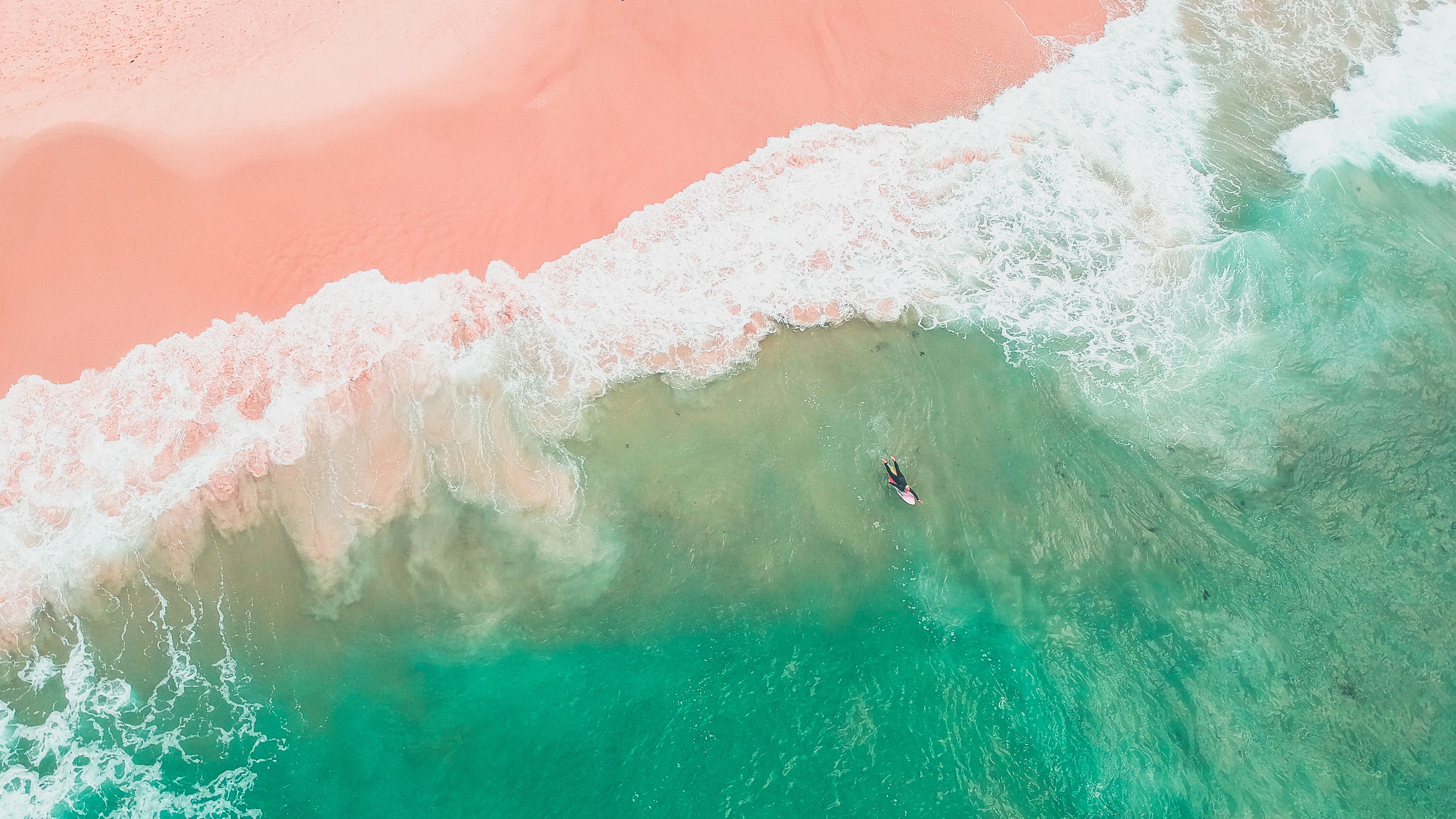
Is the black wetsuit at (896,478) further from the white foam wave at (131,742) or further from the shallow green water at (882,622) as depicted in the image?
the white foam wave at (131,742)

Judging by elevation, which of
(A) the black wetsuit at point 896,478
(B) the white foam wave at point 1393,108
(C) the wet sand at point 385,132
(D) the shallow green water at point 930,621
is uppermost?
(C) the wet sand at point 385,132

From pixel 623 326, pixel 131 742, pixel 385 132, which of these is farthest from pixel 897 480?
pixel 131 742

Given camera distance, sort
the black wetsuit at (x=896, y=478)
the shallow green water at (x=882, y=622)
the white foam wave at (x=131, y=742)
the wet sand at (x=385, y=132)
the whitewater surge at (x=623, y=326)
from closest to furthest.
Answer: the white foam wave at (x=131, y=742) → the shallow green water at (x=882, y=622) → the whitewater surge at (x=623, y=326) → the black wetsuit at (x=896, y=478) → the wet sand at (x=385, y=132)

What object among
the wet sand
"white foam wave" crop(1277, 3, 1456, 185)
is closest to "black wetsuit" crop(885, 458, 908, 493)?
the wet sand

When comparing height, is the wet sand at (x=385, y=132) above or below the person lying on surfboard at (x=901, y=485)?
above

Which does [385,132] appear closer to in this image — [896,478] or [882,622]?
[896,478]

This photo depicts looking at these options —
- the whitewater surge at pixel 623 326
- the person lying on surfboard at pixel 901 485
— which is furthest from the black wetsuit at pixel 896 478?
the whitewater surge at pixel 623 326
